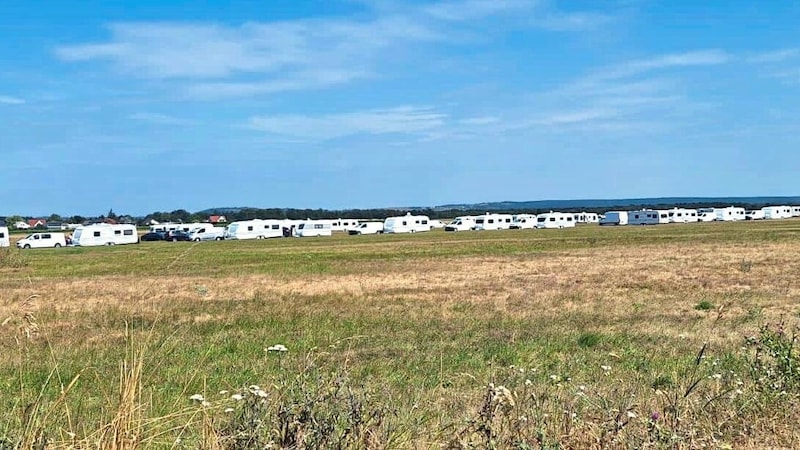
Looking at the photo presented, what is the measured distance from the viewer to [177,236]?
85.2m

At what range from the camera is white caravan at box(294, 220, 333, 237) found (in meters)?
94.1

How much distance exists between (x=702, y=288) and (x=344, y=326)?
403 inches

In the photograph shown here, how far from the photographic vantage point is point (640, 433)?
13.4 feet

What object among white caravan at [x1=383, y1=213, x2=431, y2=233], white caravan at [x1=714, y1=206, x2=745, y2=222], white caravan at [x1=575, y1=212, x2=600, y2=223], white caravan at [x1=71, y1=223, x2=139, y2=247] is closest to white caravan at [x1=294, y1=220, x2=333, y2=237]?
white caravan at [x1=383, y1=213, x2=431, y2=233]

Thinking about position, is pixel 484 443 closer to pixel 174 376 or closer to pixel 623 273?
pixel 174 376

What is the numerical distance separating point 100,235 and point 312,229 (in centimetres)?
2663

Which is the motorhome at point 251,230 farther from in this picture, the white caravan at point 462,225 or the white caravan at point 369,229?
the white caravan at point 462,225

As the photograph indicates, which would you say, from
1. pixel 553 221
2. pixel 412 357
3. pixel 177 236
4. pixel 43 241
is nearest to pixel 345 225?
pixel 177 236

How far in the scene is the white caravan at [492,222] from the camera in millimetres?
107812

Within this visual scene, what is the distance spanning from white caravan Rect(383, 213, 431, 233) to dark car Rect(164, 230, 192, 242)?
2710 centimetres

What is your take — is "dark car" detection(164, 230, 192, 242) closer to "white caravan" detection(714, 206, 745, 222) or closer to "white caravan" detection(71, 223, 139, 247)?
"white caravan" detection(71, 223, 139, 247)

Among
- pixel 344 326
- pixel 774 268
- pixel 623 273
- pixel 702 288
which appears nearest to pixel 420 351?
pixel 344 326

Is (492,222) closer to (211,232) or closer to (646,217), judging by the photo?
(646,217)

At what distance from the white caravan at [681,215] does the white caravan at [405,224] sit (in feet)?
131
